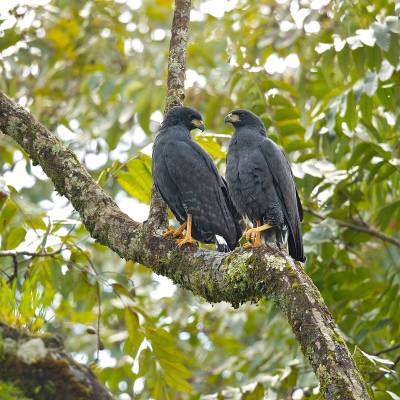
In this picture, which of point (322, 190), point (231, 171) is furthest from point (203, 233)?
point (322, 190)

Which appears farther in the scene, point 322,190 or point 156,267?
point 322,190

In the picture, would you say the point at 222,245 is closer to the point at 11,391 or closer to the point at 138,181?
the point at 138,181

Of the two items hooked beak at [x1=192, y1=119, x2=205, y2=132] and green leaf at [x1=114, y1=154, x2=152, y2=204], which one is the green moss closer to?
green leaf at [x1=114, y1=154, x2=152, y2=204]

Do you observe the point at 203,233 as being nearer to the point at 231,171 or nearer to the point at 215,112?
the point at 231,171

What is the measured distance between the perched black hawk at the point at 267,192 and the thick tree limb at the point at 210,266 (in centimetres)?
87

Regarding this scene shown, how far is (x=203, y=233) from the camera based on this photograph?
18.1 feet

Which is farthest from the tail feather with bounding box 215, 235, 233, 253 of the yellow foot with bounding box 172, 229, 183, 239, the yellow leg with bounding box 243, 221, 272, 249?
the yellow foot with bounding box 172, 229, 183, 239

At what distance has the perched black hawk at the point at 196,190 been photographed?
5.36 m

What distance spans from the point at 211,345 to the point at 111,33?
4353 mm

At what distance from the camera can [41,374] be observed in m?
2.41

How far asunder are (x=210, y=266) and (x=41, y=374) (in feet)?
5.49

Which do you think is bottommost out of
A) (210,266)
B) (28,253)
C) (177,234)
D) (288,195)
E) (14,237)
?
(210,266)

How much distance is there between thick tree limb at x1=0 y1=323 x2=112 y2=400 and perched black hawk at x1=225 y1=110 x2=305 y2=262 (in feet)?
8.24

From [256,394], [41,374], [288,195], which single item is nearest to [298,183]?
[288,195]
